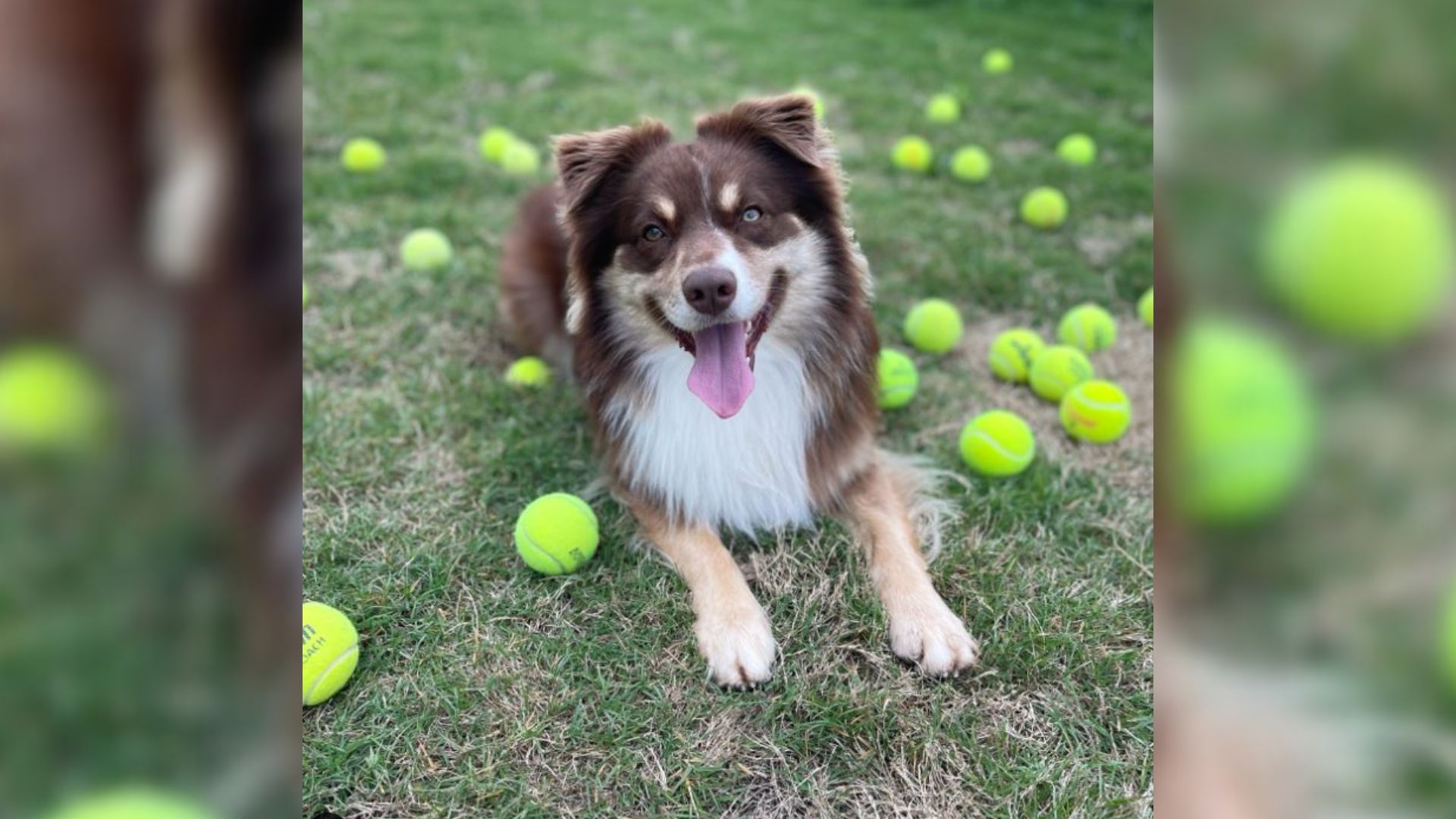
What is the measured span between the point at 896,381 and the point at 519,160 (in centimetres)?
384

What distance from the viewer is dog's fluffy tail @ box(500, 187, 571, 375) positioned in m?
4.15

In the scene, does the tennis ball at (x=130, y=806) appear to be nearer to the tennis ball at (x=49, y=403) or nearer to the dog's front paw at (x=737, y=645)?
the tennis ball at (x=49, y=403)

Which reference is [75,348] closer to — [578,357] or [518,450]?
[578,357]

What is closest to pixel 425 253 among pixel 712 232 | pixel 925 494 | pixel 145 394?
pixel 712 232

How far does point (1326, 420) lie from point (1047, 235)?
5.23 meters

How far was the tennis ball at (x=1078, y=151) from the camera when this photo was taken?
6.73 m

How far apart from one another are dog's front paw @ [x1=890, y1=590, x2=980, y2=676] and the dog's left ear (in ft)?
5.27

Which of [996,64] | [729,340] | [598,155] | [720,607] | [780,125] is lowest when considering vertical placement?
[720,607]

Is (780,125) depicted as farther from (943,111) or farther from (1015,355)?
(943,111)

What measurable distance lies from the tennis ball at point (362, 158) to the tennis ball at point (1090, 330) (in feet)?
16.2

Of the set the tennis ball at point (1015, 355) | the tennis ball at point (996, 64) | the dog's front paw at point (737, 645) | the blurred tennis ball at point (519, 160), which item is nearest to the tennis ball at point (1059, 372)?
the tennis ball at point (1015, 355)

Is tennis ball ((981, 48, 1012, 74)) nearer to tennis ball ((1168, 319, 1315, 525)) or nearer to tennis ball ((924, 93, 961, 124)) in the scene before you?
tennis ball ((924, 93, 961, 124))

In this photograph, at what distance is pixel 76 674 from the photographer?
85 cm

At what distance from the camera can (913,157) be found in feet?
21.8
